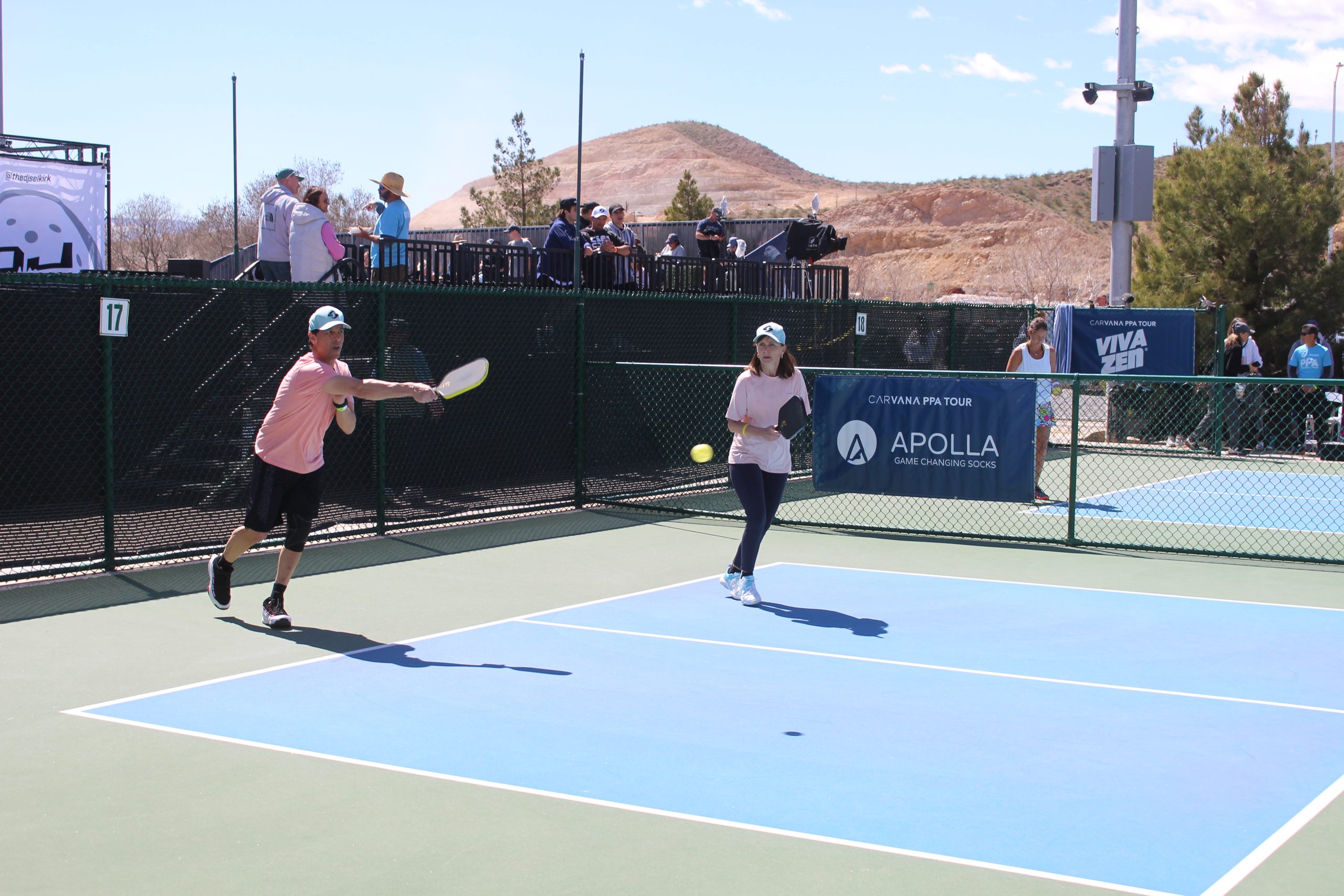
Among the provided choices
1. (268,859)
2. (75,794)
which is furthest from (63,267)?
(268,859)

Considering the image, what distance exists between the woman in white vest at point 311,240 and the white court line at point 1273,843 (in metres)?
10.5

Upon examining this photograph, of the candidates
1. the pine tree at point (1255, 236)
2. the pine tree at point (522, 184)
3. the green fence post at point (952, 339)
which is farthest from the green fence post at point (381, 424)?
A: the pine tree at point (522, 184)

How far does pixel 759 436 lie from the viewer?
9.61 metres

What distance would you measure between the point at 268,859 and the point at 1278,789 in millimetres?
4223

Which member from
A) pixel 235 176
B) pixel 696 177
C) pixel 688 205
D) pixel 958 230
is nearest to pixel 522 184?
pixel 688 205

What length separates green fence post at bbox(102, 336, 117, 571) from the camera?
33.3 ft

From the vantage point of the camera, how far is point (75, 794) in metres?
5.54

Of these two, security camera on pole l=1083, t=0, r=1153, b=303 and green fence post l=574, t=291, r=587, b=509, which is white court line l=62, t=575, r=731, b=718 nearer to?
green fence post l=574, t=291, r=587, b=509

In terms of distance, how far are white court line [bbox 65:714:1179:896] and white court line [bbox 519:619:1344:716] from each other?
9.14ft

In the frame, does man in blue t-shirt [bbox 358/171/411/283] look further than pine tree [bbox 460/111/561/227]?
No

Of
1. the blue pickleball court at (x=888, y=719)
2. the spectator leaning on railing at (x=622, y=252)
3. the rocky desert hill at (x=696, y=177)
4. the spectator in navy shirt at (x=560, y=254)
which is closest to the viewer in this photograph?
the blue pickleball court at (x=888, y=719)

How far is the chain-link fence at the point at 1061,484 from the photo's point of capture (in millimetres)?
12688

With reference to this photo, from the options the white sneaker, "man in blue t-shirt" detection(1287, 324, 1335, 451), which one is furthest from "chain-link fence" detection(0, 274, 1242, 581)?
"man in blue t-shirt" detection(1287, 324, 1335, 451)

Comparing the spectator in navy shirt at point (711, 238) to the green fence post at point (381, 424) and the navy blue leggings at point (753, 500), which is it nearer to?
the green fence post at point (381, 424)
